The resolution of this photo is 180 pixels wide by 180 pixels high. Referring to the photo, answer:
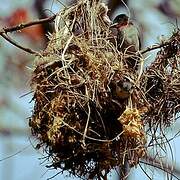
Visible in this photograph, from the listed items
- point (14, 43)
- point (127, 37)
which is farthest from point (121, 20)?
point (14, 43)

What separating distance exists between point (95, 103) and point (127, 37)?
0.40 metres

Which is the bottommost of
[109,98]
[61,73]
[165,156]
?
[165,156]

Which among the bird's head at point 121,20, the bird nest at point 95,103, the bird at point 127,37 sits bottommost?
the bird nest at point 95,103


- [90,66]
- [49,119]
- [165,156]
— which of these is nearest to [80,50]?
[90,66]

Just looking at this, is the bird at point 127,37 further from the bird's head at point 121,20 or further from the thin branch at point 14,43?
the thin branch at point 14,43

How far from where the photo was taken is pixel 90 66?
2.74 meters

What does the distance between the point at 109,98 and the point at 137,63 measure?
19 centimetres

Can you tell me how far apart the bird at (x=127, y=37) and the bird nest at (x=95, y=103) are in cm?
4

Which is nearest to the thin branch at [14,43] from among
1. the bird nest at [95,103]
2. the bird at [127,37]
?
the bird nest at [95,103]

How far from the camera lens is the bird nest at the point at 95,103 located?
2.68m

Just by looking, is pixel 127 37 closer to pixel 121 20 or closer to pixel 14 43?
pixel 121 20

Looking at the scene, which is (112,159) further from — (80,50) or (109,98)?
(80,50)

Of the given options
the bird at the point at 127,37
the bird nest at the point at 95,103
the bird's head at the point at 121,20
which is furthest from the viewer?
the bird's head at the point at 121,20

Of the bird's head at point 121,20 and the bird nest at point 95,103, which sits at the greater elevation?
the bird's head at point 121,20
